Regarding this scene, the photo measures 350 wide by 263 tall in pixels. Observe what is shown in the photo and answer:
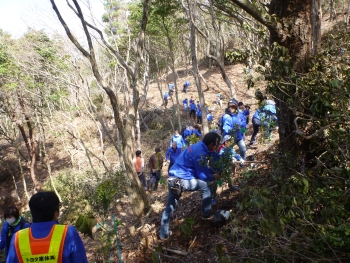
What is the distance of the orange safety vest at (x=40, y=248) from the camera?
2.17m

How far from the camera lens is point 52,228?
223 cm

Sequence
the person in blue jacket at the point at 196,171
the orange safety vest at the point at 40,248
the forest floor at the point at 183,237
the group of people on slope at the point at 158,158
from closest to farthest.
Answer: the orange safety vest at the point at 40,248, the forest floor at the point at 183,237, the person in blue jacket at the point at 196,171, the group of people on slope at the point at 158,158

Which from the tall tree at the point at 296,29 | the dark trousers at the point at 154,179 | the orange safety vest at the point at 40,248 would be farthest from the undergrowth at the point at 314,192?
the dark trousers at the point at 154,179

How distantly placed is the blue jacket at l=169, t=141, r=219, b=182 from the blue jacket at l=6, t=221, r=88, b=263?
2.17 m

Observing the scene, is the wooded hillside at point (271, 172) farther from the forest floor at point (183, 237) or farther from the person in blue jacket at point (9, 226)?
the person in blue jacket at point (9, 226)

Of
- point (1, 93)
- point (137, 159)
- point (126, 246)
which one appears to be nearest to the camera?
point (126, 246)

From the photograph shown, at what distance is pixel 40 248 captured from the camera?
2.17 meters

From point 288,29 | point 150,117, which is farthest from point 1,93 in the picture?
point 288,29

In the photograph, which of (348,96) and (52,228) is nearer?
(52,228)

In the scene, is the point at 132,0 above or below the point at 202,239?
above

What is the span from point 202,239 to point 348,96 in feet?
9.43

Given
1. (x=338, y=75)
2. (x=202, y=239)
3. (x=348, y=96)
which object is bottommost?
(x=202, y=239)

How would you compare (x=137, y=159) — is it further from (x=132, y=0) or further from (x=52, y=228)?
(x=132, y=0)

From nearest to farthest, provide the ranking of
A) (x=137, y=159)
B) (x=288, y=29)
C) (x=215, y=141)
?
(x=288, y=29)
(x=215, y=141)
(x=137, y=159)
